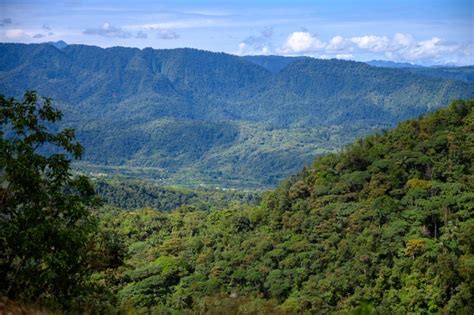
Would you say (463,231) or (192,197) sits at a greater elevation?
(463,231)

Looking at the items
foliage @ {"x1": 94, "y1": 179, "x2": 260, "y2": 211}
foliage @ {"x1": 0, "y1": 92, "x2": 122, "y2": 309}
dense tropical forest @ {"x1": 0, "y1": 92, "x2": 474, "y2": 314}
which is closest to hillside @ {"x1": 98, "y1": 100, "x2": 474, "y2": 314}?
dense tropical forest @ {"x1": 0, "y1": 92, "x2": 474, "y2": 314}

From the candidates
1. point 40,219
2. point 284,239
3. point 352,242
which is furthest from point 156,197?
point 40,219

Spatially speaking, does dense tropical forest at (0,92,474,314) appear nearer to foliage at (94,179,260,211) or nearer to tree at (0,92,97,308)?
tree at (0,92,97,308)

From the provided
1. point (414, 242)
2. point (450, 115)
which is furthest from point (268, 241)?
point (450, 115)

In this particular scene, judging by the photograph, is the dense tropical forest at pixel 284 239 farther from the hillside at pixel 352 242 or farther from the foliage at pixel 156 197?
the foliage at pixel 156 197

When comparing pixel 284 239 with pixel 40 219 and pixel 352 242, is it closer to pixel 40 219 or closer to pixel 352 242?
pixel 352 242

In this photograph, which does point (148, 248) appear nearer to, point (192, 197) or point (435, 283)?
point (435, 283)
